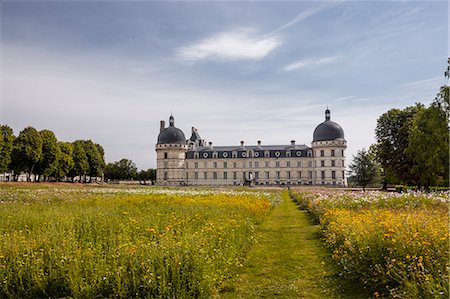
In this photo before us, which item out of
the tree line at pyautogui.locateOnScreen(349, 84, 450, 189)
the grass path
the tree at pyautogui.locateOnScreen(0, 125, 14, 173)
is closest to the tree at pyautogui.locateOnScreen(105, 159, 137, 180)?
the tree at pyautogui.locateOnScreen(0, 125, 14, 173)

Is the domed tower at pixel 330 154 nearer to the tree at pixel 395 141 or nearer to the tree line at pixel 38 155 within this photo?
the tree at pixel 395 141

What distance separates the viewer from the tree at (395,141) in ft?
124

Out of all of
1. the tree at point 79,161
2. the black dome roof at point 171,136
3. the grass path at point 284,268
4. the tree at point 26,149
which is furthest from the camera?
the black dome roof at point 171,136

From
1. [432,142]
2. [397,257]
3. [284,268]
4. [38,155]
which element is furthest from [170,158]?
[397,257]

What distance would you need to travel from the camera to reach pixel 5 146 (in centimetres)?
4772

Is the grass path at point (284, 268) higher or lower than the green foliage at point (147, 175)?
lower

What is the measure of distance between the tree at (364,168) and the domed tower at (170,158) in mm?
47341

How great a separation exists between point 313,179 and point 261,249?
7228 cm

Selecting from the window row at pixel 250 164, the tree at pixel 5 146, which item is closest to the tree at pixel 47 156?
the tree at pixel 5 146

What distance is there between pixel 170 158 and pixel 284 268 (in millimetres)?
75269

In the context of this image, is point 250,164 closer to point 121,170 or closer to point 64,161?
point 121,170

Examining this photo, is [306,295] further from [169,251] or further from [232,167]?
[232,167]

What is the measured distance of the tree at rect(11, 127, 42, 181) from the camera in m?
49.6

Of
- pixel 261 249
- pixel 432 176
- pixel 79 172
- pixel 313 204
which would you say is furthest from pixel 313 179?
pixel 261 249
